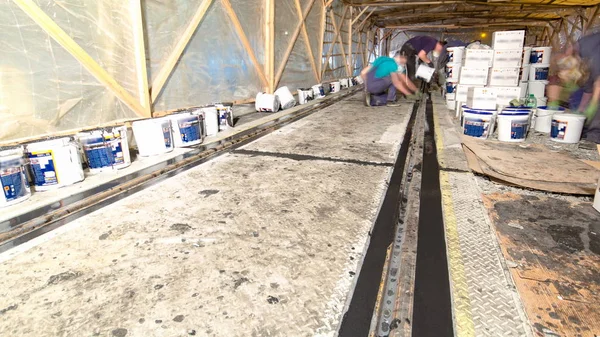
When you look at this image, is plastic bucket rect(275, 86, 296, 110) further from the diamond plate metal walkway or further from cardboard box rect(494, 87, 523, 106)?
the diamond plate metal walkway

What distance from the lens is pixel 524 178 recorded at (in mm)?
2551

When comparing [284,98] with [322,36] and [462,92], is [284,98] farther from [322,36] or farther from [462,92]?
[322,36]

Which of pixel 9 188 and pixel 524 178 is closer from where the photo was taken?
pixel 9 188

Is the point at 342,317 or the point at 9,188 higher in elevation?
the point at 9,188

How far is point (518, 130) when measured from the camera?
12.1 feet

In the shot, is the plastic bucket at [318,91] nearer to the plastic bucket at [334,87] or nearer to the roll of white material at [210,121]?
the plastic bucket at [334,87]

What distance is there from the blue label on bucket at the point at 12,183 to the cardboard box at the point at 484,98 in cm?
484

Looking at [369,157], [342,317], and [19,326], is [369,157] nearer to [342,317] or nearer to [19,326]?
[342,317]

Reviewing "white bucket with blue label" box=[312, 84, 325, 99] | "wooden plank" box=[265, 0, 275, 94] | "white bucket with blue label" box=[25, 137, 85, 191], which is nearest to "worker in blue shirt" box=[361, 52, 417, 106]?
"white bucket with blue label" box=[312, 84, 325, 99]

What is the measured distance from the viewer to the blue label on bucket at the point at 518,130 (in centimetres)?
368

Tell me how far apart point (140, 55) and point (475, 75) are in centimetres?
467

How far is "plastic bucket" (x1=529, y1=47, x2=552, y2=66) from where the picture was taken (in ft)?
16.5

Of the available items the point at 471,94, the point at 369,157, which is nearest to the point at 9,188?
the point at 369,157

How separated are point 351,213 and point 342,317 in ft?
2.89
